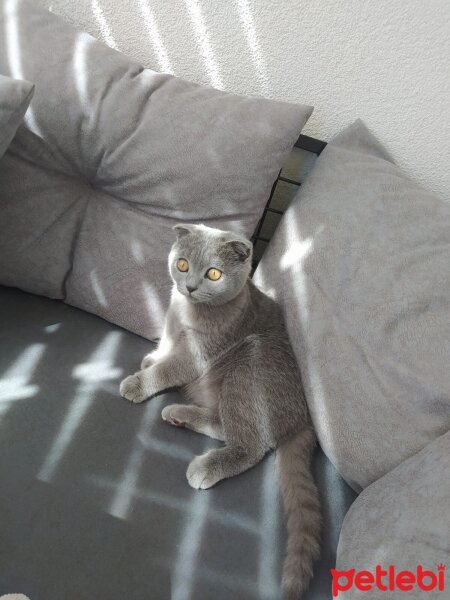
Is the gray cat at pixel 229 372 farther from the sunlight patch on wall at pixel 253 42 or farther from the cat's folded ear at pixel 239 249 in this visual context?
the sunlight patch on wall at pixel 253 42

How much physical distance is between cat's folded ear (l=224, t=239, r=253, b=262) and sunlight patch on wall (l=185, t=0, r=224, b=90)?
0.61 meters

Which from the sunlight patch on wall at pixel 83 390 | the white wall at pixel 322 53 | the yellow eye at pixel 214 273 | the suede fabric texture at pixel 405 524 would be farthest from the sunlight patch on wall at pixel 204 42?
the suede fabric texture at pixel 405 524

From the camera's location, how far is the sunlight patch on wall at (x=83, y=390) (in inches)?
35.8

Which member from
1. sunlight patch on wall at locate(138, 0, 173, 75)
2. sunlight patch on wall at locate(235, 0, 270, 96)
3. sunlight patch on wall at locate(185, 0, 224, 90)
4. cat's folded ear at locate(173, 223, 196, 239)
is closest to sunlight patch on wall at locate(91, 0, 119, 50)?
sunlight patch on wall at locate(138, 0, 173, 75)

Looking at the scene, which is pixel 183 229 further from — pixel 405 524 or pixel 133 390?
pixel 405 524

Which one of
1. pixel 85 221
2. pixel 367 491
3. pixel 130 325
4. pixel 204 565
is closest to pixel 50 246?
pixel 85 221

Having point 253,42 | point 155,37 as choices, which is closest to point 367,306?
point 253,42

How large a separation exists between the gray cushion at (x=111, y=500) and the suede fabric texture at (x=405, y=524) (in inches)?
4.5

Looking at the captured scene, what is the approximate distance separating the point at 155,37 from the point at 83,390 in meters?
1.04

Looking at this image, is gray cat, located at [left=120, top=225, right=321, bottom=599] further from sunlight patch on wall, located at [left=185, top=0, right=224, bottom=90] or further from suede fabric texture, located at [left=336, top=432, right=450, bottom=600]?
sunlight patch on wall, located at [left=185, top=0, right=224, bottom=90]

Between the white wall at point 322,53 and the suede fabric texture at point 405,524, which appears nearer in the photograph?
the suede fabric texture at point 405,524

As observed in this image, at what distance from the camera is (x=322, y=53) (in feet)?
4.08

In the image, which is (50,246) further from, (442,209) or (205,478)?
(442,209)

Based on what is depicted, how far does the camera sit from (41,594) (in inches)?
29.2
